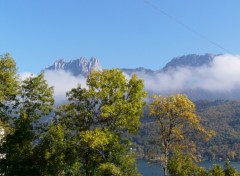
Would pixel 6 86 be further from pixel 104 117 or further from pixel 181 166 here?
pixel 181 166

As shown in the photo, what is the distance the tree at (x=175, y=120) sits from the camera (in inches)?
1939

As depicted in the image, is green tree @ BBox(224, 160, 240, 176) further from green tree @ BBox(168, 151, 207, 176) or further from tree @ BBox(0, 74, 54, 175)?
tree @ BBox(0, 74, 54, 175)

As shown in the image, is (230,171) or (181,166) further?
(181,166)

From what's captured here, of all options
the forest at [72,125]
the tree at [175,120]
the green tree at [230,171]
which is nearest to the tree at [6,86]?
the forest at [72,125]

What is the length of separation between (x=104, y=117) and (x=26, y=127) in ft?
26.3

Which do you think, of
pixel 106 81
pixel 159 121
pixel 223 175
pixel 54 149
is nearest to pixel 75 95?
pixel 106 81

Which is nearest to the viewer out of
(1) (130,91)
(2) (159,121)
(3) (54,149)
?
(3) (54,149)

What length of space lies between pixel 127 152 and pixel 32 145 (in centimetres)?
945

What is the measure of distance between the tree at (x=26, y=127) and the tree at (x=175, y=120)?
15752 millimetres

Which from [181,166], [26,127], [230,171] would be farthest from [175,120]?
[26,127]

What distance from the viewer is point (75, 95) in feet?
130

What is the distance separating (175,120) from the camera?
164 feet

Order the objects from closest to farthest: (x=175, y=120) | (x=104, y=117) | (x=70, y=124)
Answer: (x=104, y=117)
(x=70, y=124)
(x=175, y=120)

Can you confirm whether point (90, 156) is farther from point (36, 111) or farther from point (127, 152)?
point (36, 111)
